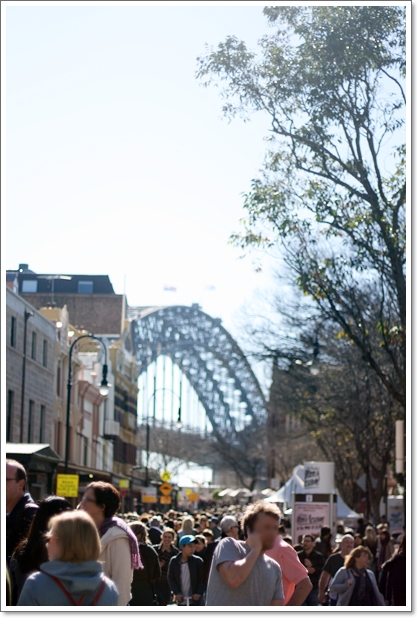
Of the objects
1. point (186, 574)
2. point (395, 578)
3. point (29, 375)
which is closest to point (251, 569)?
point (395, 578)

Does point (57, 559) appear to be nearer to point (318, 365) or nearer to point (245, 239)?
point (245, 239)

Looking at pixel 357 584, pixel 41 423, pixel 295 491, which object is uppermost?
pixel 41 423

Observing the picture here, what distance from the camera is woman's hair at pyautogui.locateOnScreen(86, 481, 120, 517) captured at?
22.1 ft

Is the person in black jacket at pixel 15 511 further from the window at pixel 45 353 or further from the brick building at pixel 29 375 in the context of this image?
the window at pixel 45 353

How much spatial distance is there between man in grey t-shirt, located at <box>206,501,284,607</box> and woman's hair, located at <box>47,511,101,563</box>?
1.52 meters

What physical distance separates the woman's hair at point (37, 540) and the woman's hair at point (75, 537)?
1564mm

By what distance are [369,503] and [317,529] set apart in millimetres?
24834

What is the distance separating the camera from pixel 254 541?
246 inches

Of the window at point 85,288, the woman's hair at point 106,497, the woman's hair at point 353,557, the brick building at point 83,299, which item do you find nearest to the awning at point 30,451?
the woman's hair at point 353,557

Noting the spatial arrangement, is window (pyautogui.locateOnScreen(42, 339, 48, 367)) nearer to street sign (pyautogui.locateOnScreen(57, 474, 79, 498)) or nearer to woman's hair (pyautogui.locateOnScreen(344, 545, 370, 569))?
street sign (pyautogui.locateOnScreen(57, 474, 79, 498))

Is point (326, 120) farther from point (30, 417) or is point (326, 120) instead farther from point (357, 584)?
point (30, 417)

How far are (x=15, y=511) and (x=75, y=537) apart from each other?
87.6 inches

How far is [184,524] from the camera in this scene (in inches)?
643

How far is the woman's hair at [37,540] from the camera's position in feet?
→ 21.1
